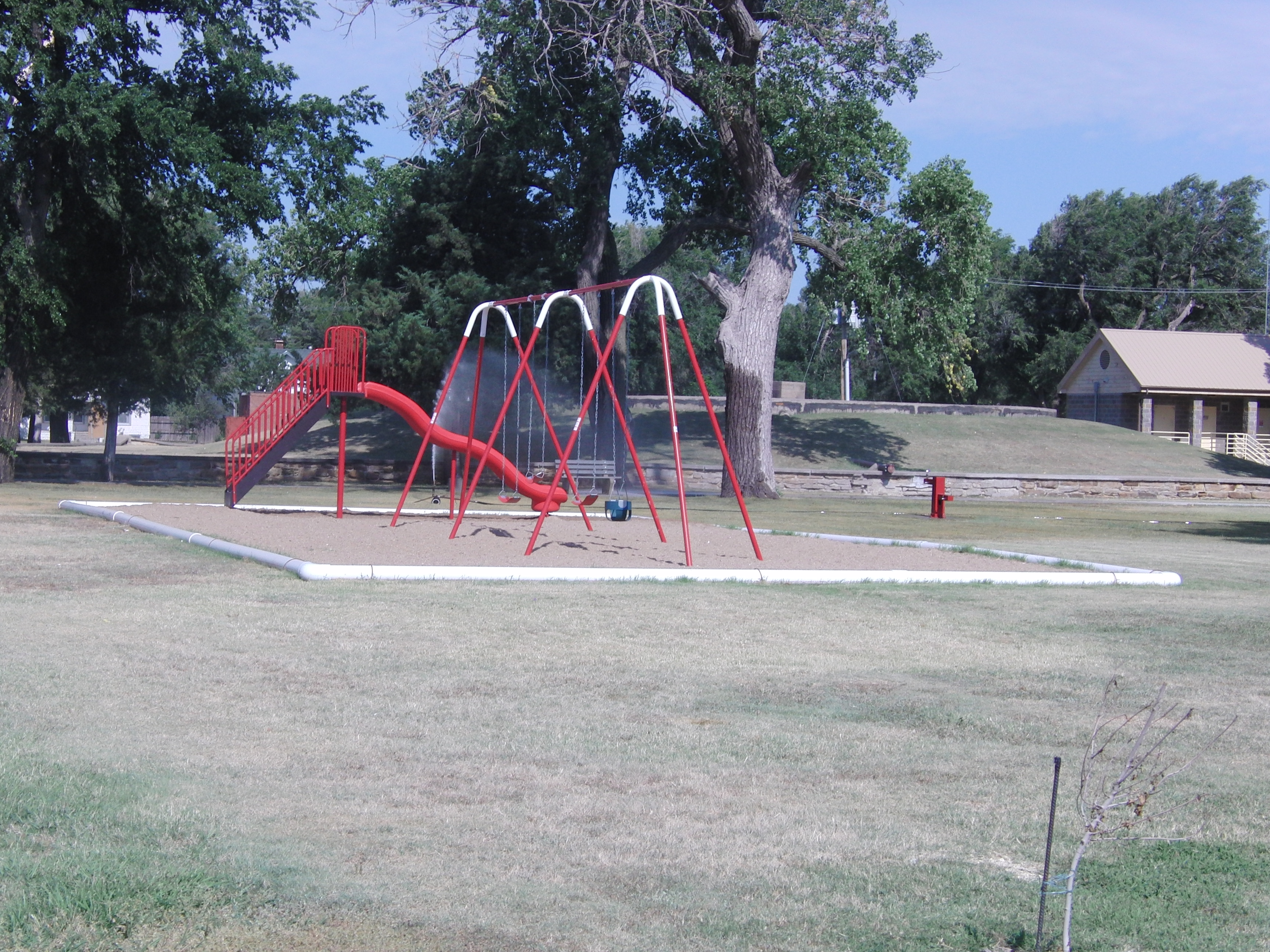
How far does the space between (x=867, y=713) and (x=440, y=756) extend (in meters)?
2.30

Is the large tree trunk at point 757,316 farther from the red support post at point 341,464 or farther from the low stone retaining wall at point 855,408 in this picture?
the low stone retaining wall at point 855,408


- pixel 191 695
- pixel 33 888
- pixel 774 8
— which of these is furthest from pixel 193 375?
pixel 33 888

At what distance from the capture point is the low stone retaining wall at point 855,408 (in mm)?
47188

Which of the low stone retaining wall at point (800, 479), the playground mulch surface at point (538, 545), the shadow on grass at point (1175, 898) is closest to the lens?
the shadow on grass at point (1175, 898)

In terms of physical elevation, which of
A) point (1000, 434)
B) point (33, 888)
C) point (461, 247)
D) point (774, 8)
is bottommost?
point (33, 888)

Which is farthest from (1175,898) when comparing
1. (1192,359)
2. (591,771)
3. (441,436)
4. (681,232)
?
(1192,359)

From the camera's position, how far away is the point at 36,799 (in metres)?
4.55

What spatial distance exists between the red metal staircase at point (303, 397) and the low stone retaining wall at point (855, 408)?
25552mm

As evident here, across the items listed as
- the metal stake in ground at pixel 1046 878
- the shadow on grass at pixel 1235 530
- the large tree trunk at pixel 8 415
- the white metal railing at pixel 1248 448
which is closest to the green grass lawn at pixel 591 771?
the metal stake in ground at pixel 1046 878

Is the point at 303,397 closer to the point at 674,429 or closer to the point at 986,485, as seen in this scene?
the point at 674,429

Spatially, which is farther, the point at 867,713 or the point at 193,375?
the point at 193,375

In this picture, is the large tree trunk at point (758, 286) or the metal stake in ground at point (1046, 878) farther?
the large tree trunk at point (758, 286)

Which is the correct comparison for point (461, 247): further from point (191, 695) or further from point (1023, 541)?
point (191, 695)

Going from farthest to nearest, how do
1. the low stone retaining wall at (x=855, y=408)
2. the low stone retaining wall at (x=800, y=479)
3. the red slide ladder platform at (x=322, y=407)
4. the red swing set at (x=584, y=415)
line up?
the low stone retaining wall at (x=855, y=408) → the low stone retaining wall at (x=800, y=479) → the red slide ladder platform at (x=322, y=407) → the red swing set at (x=584, y=415)
